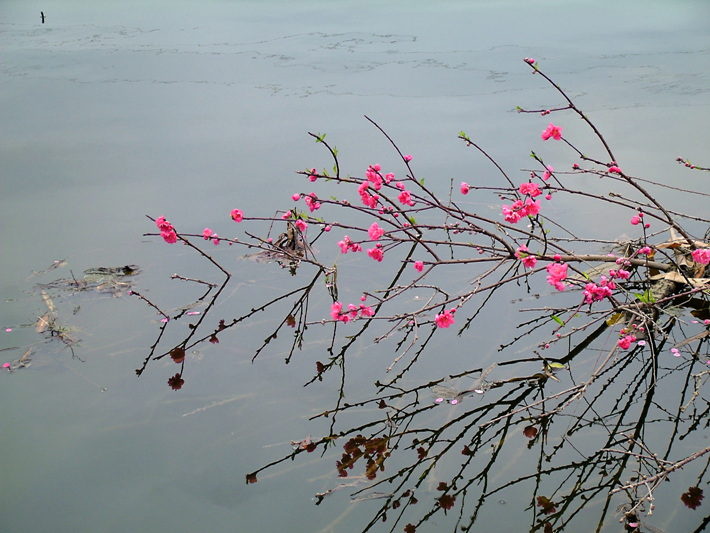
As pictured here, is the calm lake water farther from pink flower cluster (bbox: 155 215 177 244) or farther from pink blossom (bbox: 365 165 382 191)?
pink blossom (bbox: 365 165 382 191)

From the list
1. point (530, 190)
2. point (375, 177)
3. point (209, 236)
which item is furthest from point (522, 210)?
point (209, 236)

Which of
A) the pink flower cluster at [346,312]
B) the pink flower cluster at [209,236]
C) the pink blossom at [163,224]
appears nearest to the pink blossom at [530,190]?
the pink flower cluster at [346,312]

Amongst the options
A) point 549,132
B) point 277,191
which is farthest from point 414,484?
point 277,191

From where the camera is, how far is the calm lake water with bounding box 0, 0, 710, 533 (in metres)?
1.79

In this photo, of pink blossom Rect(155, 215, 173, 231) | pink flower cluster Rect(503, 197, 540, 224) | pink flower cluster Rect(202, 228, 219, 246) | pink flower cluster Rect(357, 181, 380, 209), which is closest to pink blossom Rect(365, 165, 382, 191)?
pink flower cluster Rect(357, 181, 380, 209)

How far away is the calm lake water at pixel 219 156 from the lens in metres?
1.79

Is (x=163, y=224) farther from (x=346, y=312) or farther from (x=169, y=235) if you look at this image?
(x=346, y=312)

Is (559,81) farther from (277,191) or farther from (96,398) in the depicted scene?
(96,398)

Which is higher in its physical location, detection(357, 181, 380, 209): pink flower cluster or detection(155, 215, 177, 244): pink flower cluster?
detection(357, 181, 380, 209): pink flower cluster

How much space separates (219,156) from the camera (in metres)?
3.88

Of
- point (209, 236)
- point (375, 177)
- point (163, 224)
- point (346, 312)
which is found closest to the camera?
point (346, 312)

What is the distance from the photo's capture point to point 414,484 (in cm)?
172

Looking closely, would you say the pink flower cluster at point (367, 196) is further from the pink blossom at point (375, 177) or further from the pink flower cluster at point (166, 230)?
the pink flower cluster at point (166, 230)

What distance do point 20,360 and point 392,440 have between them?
1.19 meters
